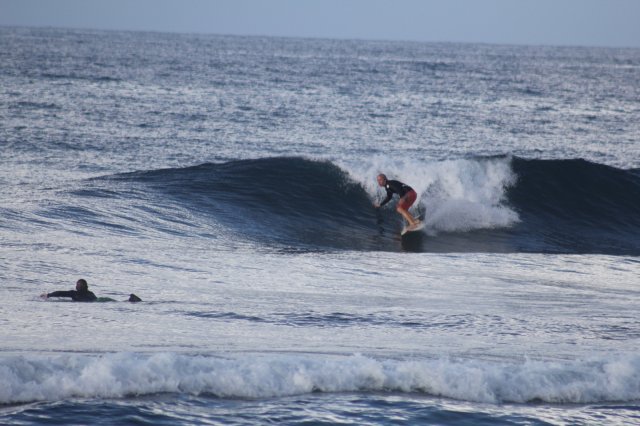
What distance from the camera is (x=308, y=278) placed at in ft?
43.0

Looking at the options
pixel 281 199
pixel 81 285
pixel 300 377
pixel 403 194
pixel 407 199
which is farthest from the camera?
pixel 281 199

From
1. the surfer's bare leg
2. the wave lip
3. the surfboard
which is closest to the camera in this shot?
the wave lip

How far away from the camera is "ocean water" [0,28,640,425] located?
790 cm

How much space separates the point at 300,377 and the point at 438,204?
1360cm

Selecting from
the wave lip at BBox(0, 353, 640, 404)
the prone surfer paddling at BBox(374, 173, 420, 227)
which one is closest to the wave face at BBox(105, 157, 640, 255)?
the prone surfer paddling at BBox(374, 173, 420, 227)

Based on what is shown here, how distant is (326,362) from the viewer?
8.44 meters

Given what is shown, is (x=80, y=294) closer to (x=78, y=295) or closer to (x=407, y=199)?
(x=78, y=295)

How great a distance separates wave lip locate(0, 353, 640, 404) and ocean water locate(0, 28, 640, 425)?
2 cm

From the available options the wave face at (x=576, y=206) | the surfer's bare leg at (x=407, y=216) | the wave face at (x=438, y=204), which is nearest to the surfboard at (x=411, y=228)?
the surfer's bare leg at (x=407, y=216)

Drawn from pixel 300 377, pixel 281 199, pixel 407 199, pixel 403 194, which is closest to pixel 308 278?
pixel 300 377

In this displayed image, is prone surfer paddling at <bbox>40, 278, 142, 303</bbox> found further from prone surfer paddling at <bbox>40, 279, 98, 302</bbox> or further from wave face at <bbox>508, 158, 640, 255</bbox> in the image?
wave face at <bbox>508, 158, 640, 255</bbox>

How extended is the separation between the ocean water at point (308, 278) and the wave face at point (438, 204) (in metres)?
0.08

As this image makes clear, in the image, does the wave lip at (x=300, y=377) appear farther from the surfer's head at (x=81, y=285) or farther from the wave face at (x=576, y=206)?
the wave face at (x=576, y=206)

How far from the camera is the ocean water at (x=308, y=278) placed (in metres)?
7.90
